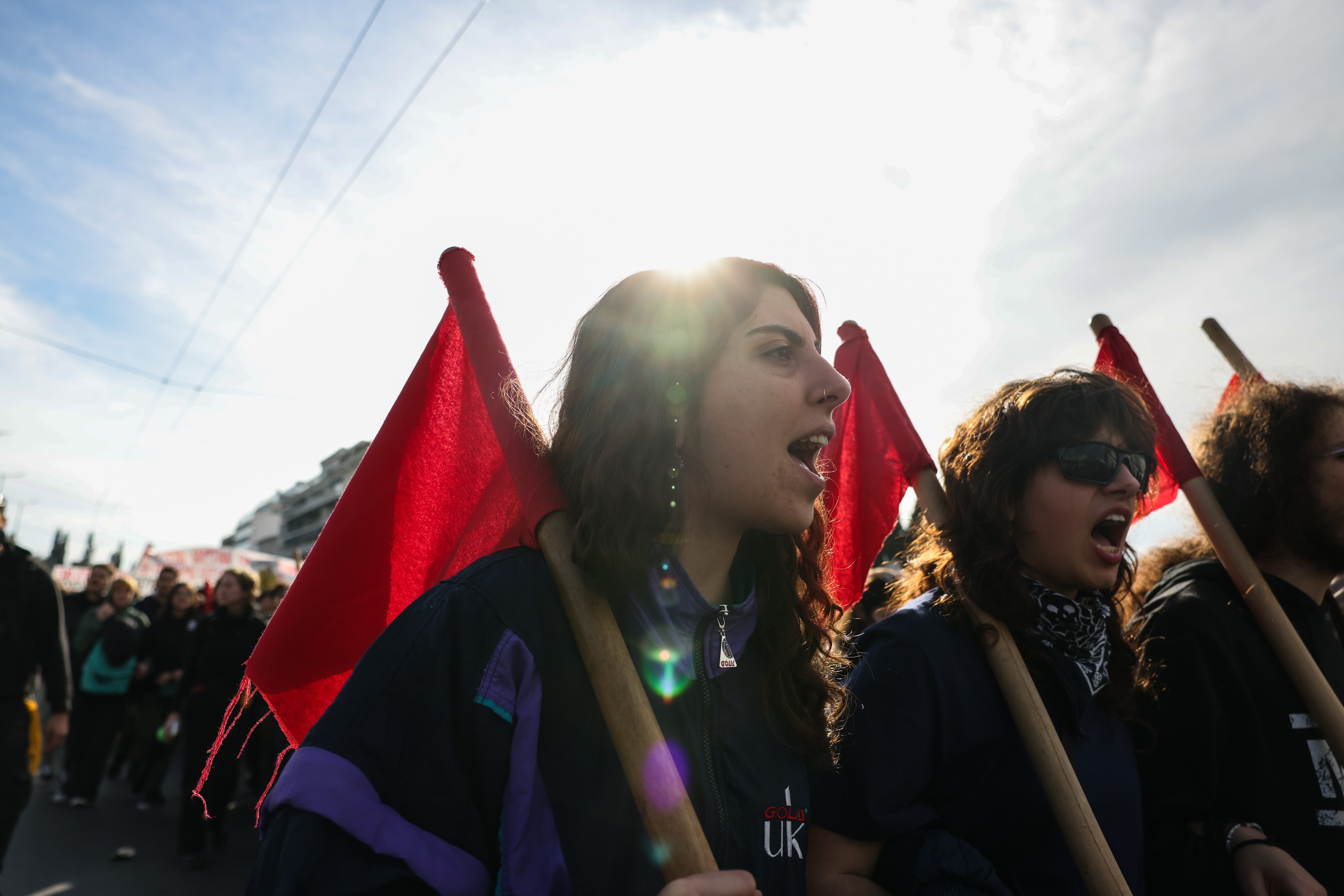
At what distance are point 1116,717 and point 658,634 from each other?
141cm

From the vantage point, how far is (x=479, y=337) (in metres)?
1.71

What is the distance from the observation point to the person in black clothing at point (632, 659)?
1.08 m

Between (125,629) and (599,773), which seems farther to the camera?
(125,629)

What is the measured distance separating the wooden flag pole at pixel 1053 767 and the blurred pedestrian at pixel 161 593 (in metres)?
8.77

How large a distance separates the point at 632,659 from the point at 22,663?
461cm

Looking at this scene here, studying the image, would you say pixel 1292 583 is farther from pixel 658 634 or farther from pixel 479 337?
pixel 479 337

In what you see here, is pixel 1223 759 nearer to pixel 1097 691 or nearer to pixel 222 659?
pixel 1097 691

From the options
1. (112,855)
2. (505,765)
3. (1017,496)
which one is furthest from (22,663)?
(1017,496)

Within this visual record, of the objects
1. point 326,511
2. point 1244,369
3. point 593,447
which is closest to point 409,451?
point 593,447

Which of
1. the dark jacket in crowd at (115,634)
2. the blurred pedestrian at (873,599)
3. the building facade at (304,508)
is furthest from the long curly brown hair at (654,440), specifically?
the building facade at (304,508)

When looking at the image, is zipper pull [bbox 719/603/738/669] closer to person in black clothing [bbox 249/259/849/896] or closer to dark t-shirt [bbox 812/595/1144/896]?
person in black clothing [bbox 249/259/849/896]

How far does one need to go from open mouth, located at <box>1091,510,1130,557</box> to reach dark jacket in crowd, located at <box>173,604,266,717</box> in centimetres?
594

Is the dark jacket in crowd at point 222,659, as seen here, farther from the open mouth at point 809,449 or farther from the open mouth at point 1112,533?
the open mouth at point 1112,533

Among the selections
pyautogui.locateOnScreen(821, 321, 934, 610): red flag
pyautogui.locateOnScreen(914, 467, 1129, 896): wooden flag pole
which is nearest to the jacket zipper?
pyautogui.locateOnScreen(914, 467, 1129, 896): wooden flag pole
